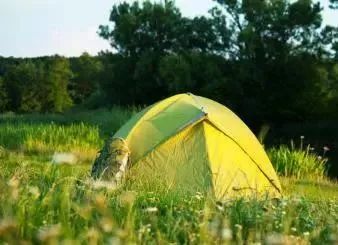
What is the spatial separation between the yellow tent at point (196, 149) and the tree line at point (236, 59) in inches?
889

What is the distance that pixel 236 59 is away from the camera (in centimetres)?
3469

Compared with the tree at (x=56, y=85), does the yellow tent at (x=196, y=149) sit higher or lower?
lower

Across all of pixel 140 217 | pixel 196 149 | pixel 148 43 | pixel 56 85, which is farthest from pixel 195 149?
pixel 56 85

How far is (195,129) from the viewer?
941 cm

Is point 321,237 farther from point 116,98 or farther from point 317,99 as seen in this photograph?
point 116,98

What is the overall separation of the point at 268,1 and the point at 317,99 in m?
5.72

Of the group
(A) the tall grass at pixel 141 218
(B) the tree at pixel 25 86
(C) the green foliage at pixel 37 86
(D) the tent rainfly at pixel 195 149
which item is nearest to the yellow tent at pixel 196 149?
(D) the tent rainfly at pixel 195 149

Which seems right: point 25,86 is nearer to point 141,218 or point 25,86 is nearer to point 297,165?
point 297,165

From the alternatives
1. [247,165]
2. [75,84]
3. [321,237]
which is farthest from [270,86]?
[75,84]

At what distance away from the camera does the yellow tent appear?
888cm

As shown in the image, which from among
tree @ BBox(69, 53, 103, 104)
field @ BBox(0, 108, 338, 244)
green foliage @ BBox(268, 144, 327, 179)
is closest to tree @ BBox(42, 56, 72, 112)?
tree @ BBox(69, 53, 103, 104)

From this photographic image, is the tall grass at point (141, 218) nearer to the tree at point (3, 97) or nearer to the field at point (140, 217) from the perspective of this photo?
the field at point (140, 217)

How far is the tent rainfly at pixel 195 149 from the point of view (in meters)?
8.88

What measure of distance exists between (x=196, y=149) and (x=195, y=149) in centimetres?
2
